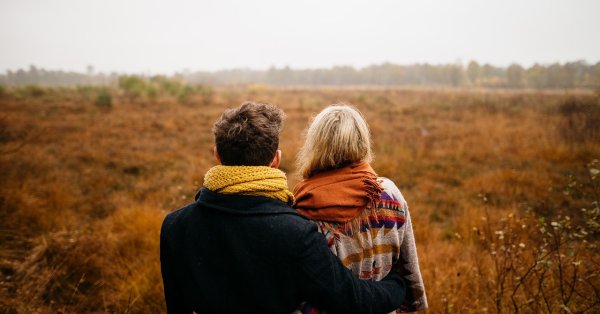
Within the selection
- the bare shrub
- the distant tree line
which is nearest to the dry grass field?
the bare shrub

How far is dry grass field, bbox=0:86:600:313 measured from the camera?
2.87m

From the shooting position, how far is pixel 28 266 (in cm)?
339

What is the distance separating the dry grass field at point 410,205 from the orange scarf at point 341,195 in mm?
1282

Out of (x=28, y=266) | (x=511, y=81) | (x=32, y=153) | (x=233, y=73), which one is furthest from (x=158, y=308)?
(x=233, y=73)

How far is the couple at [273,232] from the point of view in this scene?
121 cm

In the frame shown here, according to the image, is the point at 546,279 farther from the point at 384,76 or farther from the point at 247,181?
the point at 384,76

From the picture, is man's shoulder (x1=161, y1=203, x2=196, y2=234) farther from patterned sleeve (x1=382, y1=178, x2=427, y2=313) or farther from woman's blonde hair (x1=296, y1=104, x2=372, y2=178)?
patterned sleeve (x1=382, y1=178, x2=427, y2=313)

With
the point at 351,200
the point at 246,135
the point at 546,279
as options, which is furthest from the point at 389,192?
the point at 546,279

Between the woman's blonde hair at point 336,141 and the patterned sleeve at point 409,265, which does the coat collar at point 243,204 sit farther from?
the patterned sleeve at point 409,265

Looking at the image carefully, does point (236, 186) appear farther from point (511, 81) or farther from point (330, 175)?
point (511, 81)

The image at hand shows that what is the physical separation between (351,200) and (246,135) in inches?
22.9

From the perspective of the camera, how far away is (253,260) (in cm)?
121

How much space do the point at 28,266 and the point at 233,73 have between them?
15556 cm

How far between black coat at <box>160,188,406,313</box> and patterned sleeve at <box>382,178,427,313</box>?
1.22ft
